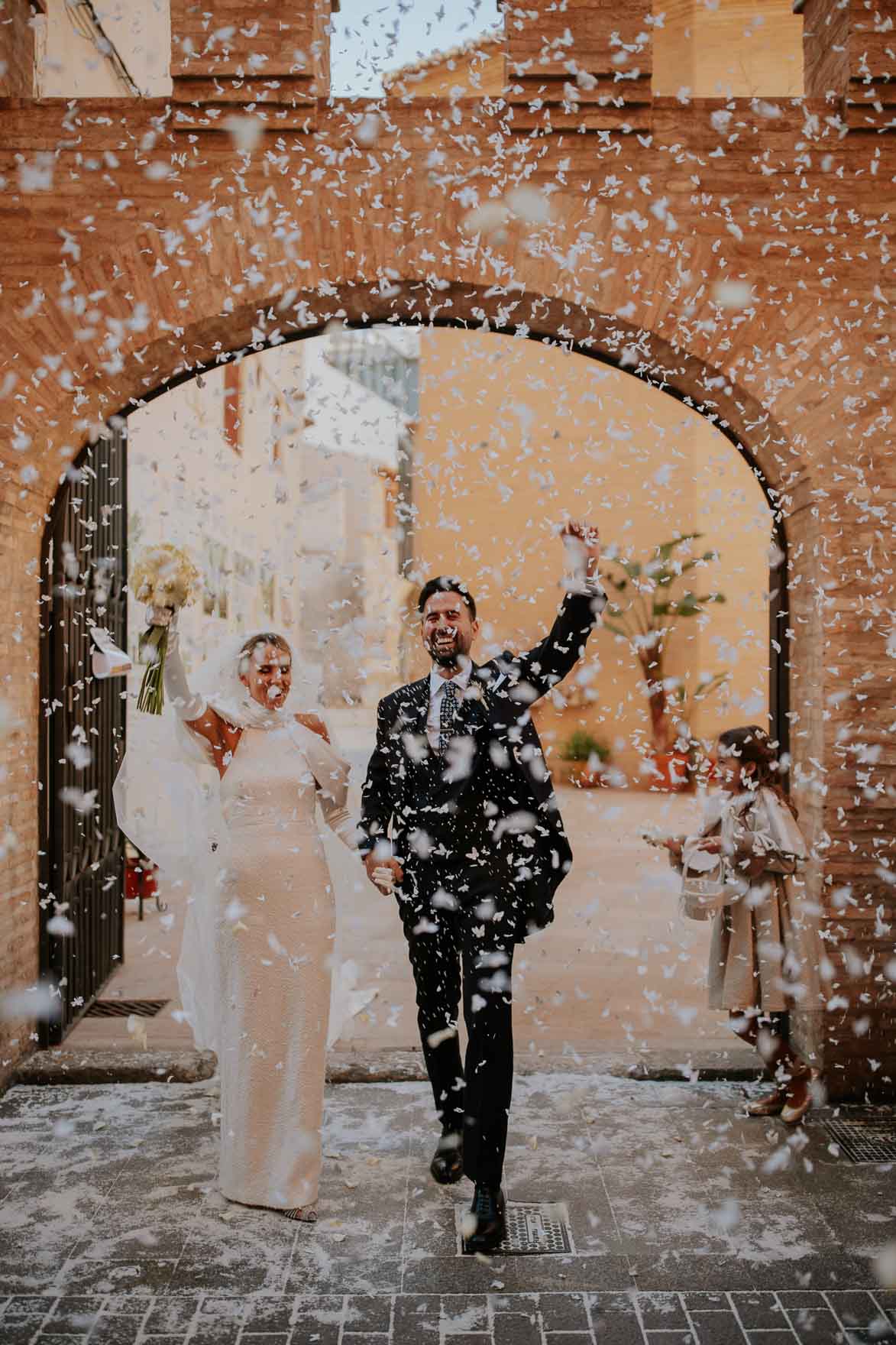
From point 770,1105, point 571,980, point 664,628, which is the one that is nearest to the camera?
point 770,1105

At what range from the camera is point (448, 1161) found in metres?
3.96

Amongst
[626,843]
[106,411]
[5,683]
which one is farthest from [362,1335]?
[626,843]

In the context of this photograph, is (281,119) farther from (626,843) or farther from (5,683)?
(626,843)

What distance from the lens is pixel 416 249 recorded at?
4793mm

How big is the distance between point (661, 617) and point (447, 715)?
49.3ft

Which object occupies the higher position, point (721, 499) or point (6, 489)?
point (721, 499)

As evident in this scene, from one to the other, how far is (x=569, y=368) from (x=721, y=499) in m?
3.50

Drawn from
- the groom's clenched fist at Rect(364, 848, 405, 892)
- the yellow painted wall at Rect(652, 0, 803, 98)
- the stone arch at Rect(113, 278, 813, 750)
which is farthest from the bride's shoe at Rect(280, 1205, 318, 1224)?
the yellow painted wall at Rect(652, 0, 803, 98)

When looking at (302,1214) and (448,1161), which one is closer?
(302,1214)

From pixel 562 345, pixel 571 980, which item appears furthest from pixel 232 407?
pixel 562 345

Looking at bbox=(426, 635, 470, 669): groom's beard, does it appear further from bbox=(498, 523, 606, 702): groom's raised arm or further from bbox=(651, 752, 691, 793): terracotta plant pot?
bbox=(651, 752, 691, 793): terracotta plant pot

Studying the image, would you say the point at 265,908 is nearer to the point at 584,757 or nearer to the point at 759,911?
the point at 759,911

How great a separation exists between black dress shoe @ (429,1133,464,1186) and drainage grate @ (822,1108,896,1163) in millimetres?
1408

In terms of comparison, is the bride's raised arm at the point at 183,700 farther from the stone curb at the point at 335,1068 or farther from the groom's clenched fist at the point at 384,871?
the stone curb at the point at 335,1068
